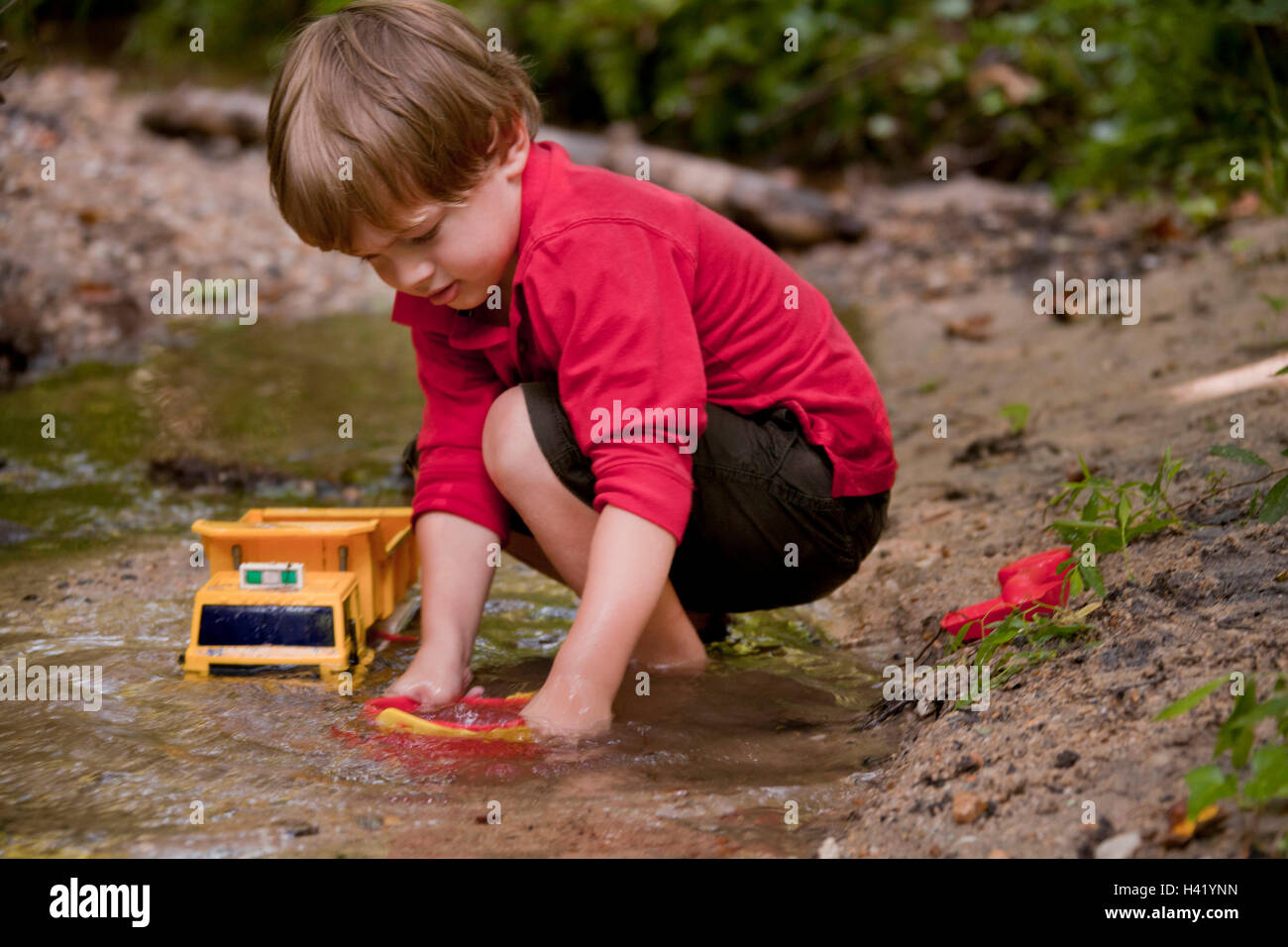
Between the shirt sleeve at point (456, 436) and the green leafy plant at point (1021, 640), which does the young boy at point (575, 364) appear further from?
the green leafy plant at point (1021, 640)

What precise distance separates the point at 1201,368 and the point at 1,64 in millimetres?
3013

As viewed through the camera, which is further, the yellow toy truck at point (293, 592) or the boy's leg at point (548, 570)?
the boy's leg at point (548, 570)

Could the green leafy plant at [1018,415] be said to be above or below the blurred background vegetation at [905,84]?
below

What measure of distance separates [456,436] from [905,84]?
5.91 m

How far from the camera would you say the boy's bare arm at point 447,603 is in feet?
6.84

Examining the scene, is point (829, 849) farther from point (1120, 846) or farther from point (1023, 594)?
point (1023, 594)

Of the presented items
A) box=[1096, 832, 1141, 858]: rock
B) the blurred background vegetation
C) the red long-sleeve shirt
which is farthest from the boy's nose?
the blurred background vegetation

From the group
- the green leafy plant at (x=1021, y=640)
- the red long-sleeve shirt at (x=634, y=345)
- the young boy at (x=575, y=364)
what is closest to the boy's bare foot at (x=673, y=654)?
the young boy at (x=575, y=364)

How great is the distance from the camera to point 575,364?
1.84m

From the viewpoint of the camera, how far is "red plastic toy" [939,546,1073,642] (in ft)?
6.38

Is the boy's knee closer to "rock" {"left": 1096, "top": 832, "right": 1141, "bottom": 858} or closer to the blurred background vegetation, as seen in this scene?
"rock" {"left": 1096, "top": 832, "right": 1141, "bottom": 858}

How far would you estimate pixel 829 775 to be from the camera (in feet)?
5.78

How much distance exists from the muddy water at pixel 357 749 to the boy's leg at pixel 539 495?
235 millimetres
